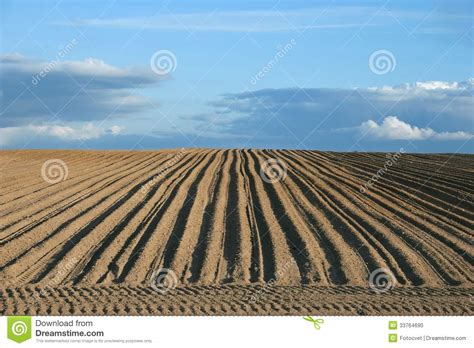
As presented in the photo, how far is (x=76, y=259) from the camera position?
42.1 ft

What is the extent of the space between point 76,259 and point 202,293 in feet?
11.4

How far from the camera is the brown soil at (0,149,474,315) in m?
10.1
